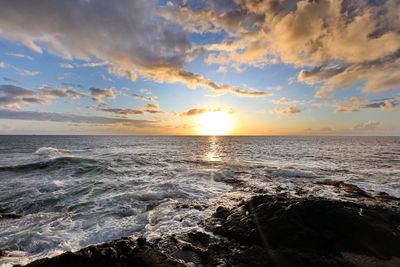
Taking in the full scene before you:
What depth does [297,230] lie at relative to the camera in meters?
6.62

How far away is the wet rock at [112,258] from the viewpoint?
4426mm

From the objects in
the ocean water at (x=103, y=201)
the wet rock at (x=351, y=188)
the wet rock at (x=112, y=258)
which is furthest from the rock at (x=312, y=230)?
the wet rock at (x=351, y=188)

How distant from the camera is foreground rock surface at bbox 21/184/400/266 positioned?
5012mm

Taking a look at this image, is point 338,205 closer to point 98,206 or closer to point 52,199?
point 98,206

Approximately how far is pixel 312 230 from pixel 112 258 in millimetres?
6266

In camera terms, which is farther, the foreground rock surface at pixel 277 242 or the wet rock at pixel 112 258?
the foreground rock surface at pixel 277 242

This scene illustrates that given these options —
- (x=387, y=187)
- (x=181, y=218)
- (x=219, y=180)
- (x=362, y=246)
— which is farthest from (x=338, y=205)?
(x=387, y=187)

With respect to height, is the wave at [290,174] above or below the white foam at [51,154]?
above

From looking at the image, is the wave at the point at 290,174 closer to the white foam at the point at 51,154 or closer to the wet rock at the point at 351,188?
the wet rock at the point at 351,188

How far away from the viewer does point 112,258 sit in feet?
15.4

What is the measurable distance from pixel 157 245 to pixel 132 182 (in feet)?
37.1

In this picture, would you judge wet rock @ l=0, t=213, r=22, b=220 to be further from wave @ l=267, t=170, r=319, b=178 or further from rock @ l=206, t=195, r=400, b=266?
wave @ l=267, t=170, r=319, b=178

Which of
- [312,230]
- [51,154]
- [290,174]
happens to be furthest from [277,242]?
[51,154]

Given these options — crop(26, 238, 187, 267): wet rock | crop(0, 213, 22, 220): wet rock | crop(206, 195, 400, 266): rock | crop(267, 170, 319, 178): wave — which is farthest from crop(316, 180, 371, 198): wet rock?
crop(0, 213, 22, 220): wet rock
